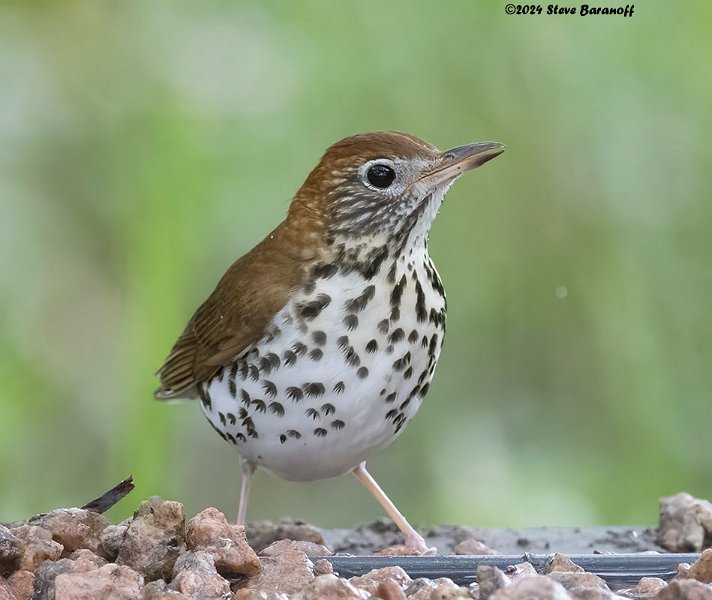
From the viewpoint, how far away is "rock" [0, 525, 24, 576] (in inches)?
84.4

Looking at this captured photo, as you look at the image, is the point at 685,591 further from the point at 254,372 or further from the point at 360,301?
the point at 254,372

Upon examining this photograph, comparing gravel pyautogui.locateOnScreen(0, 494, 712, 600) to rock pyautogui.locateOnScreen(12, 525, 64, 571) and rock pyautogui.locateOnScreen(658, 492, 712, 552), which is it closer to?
rock pyautogui.locateOnScreen(12, 525, 64, 571)

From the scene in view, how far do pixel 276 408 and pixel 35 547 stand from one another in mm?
915

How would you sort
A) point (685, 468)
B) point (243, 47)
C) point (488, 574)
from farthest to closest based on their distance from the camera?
point (243, 47), point (685, 468), point (488, 574)

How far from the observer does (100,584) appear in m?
1.99

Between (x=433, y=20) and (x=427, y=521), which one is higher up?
(x=433, y=20)

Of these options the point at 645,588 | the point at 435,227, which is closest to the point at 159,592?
the point at 645,588

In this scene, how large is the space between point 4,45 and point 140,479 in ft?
5.18

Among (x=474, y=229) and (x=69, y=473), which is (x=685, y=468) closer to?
(x=474, y=229)

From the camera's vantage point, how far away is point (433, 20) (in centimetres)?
465

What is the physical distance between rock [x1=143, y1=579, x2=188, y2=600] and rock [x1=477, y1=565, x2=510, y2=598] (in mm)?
426

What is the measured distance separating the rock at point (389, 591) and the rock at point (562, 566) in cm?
32

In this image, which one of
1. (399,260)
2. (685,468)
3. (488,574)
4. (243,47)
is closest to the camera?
(488,574)

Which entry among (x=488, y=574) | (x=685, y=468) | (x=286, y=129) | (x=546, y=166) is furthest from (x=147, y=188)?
(x=488, y=574)
